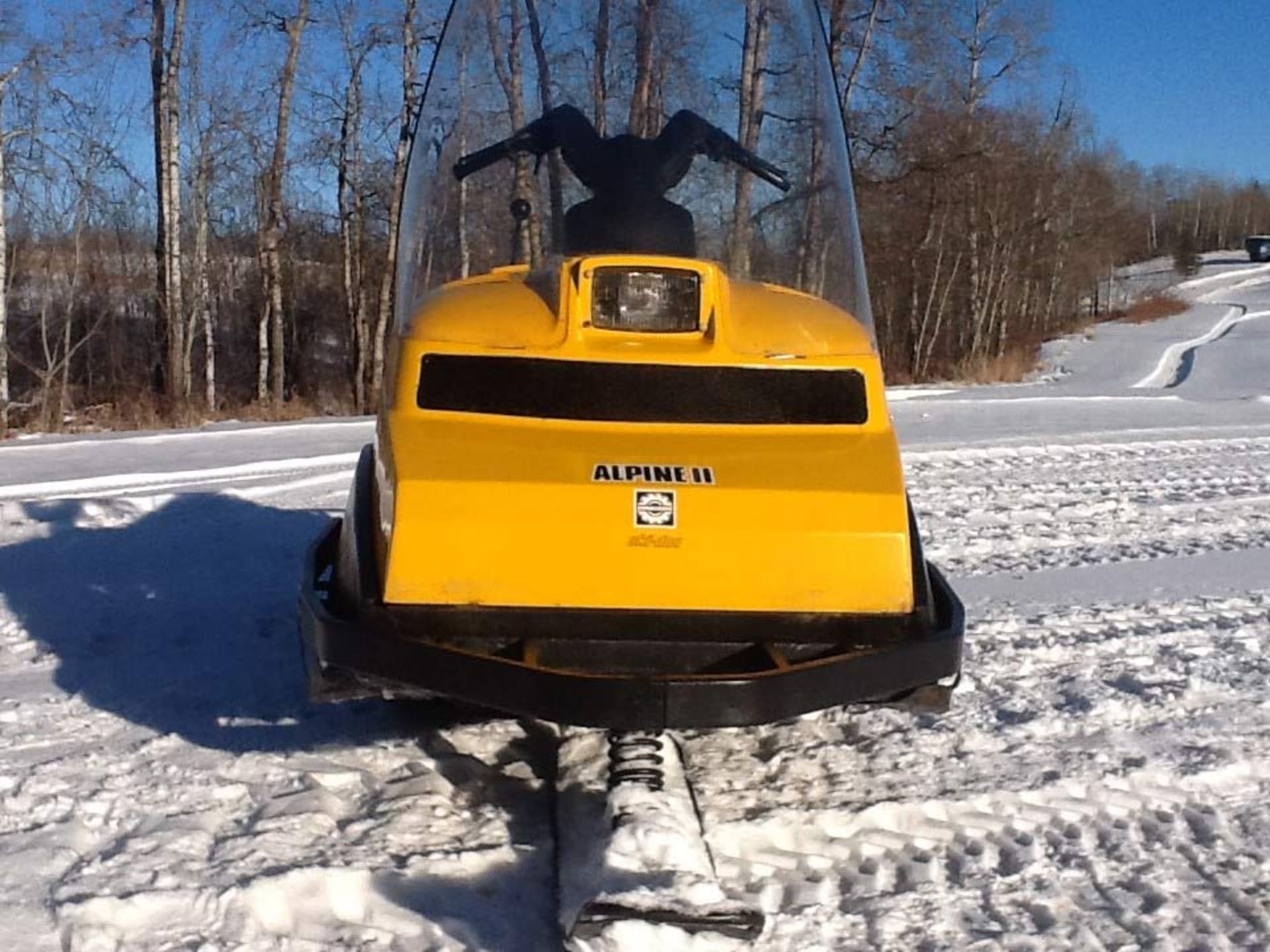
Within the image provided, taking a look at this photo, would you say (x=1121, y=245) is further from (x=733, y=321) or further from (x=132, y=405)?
(x=733, y=321)

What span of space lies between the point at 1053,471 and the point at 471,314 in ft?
22.2

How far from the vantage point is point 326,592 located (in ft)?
11.1

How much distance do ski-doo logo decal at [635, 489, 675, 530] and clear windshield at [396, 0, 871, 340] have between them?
113 centimetres

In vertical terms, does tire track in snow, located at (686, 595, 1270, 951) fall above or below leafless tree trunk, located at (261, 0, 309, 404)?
below

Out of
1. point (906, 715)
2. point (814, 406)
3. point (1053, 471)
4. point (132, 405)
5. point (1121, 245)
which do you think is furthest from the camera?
point (1121, 245)

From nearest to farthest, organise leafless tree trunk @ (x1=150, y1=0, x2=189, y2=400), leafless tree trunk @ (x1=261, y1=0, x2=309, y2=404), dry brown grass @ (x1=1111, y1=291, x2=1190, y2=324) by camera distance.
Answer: leafless tree trunk @ (x1=150, y1=0, x2=189, y2=400), leafless tree trunk @ (x1=261, y1=0, x2=309, y2=404), dry brown grass @ (x1=1111, y1=291, x2=1190, y2=324)

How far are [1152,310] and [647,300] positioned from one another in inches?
1929

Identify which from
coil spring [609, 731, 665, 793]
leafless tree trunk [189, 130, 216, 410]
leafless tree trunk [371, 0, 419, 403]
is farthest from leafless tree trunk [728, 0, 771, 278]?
leafless tree trunk [189, 130, 216, 410]

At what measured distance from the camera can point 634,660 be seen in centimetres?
283

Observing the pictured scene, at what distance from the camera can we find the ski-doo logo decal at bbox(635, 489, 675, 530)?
281 centimetres

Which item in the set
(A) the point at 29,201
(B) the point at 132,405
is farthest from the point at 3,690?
(A) the point at 29,201

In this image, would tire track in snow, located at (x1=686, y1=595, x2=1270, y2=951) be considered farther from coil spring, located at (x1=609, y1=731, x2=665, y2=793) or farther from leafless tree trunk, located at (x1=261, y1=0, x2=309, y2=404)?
leafless tree trunk, located at (x1=261, y1=0, x2=309, y2=404)

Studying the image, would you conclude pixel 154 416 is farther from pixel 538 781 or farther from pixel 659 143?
pixel 538 781

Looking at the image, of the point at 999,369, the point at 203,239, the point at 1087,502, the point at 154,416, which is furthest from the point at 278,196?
the point at 1087,502
